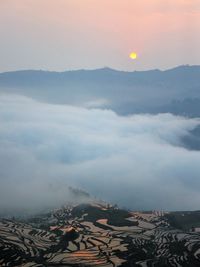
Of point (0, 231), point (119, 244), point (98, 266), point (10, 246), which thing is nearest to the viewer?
point (98, 266)

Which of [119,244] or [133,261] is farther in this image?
[119,244]

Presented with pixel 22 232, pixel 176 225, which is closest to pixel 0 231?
pixel 22 232

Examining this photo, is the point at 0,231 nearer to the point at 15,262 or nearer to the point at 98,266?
the point at 15,262

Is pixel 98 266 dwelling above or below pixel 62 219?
below

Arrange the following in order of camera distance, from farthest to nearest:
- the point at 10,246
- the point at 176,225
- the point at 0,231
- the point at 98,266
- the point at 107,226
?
1. the point at 176,225
2. the point at 107,226
3. the point at 0,231
4. the point at 10,246
5. the point at 98,266

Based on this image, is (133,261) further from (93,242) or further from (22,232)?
(22,232)

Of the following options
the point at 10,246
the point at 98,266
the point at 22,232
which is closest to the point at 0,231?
the point at 22,232
